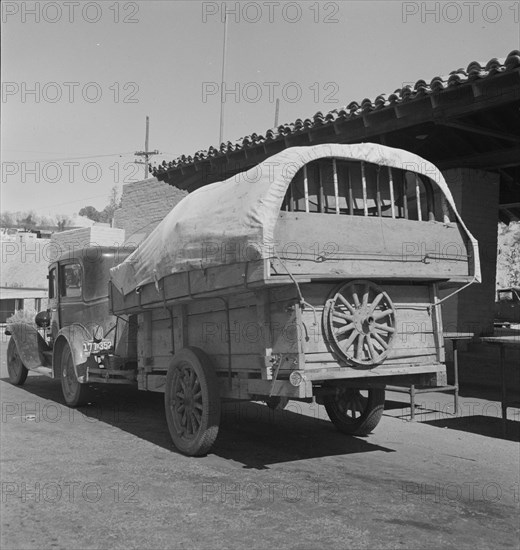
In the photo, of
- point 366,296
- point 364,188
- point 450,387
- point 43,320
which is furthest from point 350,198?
point 43,320

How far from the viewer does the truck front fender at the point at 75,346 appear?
8.79m

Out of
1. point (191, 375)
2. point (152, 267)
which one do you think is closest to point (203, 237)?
point (152, 267)

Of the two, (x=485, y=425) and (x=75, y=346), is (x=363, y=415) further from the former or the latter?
(x=75, y=346)

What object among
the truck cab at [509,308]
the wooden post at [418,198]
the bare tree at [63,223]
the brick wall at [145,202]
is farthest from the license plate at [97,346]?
the bare tree at [63,223]

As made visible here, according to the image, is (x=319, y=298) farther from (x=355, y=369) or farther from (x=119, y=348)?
(x=119, y=348)

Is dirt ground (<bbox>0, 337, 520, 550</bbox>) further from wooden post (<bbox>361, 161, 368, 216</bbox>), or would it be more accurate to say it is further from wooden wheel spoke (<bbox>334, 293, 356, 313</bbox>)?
wooden post (<bbox>361, 161, 368, 216</bbox>)

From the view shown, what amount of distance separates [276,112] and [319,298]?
34.8 metres

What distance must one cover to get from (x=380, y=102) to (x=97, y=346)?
5430 millimetres

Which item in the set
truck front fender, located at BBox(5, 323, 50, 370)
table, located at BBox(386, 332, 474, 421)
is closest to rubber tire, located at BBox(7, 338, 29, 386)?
truck front fender, located at BBox(5, 323, 50, 370)

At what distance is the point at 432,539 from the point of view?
412 cm

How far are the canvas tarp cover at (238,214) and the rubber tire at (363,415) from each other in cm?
190

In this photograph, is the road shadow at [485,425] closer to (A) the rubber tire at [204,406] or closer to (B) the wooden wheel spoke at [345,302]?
(B) the wooden wheel spoke at [345,302]

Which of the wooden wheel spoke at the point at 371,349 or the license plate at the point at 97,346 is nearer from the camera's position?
the wooden wheel spoke at the point at 371,349

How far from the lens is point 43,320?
1095cm
